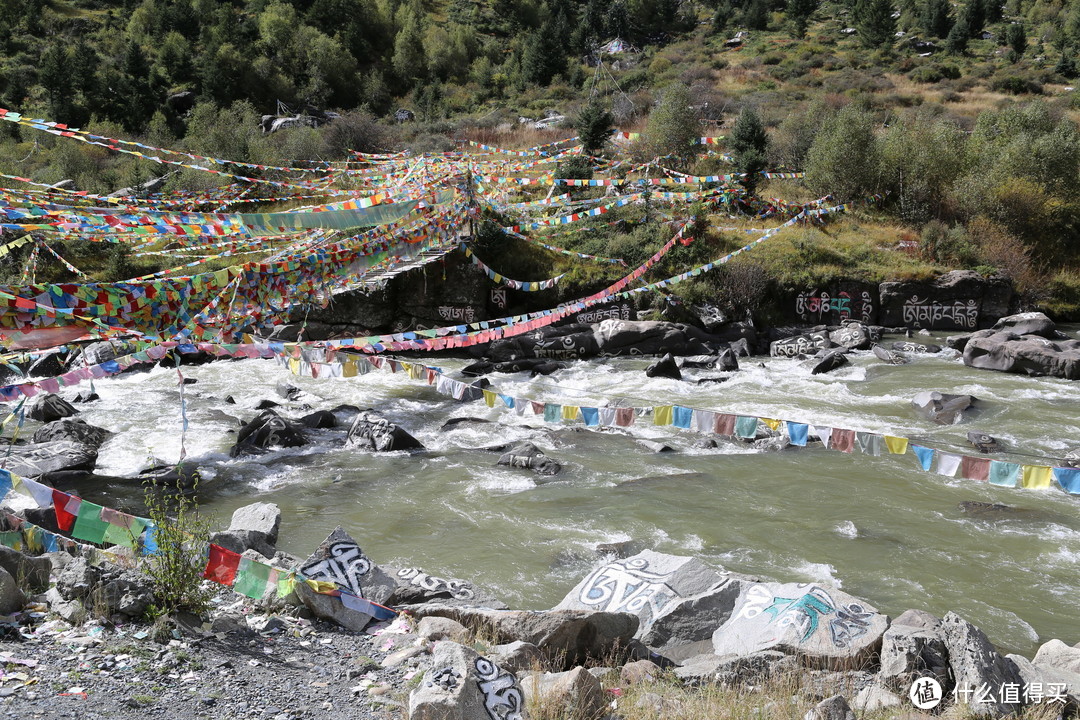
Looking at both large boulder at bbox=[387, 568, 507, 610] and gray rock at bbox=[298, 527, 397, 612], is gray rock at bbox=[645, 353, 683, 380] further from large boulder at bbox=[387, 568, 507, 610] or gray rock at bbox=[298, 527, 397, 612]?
gray rock at bbox=[298, 527, 397, 612]

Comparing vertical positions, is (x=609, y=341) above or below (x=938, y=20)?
below

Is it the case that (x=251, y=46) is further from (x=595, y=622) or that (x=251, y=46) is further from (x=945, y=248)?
(x=595, y=622)

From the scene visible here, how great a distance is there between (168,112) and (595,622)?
211 ft

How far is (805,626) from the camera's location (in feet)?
22.5

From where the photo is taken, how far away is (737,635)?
7082 millimetres

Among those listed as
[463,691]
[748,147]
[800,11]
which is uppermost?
[800,11]

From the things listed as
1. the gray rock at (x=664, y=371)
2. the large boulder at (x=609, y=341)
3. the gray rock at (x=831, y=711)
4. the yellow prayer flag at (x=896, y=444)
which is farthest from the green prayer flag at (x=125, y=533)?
the large boulder at (x=609, y=341)

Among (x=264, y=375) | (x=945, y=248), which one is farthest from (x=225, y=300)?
(x=945, y=248)

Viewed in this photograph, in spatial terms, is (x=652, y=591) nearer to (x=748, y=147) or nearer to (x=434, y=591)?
(x=434, y=591)

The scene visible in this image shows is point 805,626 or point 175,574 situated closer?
point 175,574

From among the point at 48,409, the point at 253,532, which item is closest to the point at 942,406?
the point at 253,532

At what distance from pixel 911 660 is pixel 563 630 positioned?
107 inches

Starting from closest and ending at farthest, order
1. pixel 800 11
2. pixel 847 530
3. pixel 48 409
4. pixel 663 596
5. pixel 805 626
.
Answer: pixel 805 626
pixel 663 596
pixel 847 530
pixel 48 409
pixel 800 11

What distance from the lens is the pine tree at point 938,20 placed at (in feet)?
246
